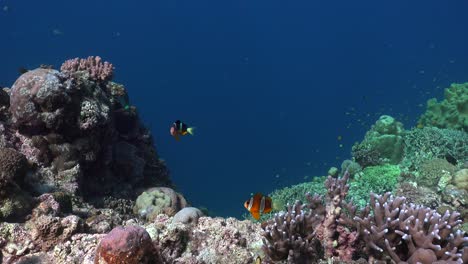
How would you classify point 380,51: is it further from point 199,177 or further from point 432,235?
point 432,235

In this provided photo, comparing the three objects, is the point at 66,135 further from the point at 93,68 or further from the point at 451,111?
the point at 451,111

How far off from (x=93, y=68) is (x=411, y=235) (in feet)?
28.0

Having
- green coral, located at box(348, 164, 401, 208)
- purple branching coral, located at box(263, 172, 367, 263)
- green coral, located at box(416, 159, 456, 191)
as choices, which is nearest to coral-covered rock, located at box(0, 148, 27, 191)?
purple branching coral, located at box(263, 172, 367, 263)

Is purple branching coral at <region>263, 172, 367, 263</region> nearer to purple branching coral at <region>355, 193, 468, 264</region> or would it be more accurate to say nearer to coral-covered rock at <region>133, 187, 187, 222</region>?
purple branching coral at <region>355, 193, 468, 264</region>

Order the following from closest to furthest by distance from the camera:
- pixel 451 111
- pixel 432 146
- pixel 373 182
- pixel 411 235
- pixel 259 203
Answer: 1. pixel 411 235
2. pixel 259 203
3. pixel 373 182
4. pixel 432 146
5. pixel 451 111

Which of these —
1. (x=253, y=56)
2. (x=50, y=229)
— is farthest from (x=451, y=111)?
(x=253, y=56)

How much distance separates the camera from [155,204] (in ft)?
27.2

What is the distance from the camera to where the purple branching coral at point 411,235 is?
4.00m

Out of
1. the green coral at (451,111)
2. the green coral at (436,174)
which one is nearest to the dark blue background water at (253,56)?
the green coral at (451,111)

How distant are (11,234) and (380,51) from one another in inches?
5807

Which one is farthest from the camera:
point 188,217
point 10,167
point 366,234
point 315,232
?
point 188,217

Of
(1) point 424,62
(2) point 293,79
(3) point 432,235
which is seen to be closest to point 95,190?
(3) point 432,235

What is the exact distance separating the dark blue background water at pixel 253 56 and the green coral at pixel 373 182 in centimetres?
7402

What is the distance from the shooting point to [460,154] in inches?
511
